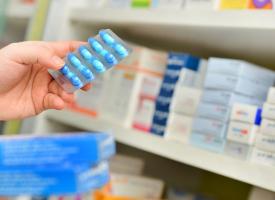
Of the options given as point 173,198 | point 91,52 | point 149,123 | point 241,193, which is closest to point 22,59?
point 91,52

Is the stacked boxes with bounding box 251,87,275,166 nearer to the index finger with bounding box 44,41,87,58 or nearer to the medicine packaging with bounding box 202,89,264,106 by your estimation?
the medicine packaging with bounding box 202,89,264,106

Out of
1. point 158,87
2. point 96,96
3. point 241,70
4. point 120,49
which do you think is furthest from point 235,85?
point 96,96

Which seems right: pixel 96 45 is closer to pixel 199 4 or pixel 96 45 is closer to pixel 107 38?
pixel 107 38

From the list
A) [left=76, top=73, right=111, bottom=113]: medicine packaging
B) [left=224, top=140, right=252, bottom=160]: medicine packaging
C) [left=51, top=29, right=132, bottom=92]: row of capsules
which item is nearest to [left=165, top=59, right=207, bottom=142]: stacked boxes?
[left=224, top=140, right=252, bottom=160]: medicine packaging

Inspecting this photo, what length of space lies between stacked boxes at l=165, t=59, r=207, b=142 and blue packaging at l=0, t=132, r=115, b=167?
0.17 metres

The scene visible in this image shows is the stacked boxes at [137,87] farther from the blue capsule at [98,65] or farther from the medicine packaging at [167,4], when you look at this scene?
the blue capsule at [98,65]

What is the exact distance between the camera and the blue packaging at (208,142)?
1.02 m

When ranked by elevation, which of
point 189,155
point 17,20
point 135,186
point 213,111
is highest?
point 17,20

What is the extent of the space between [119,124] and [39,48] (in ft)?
1.38

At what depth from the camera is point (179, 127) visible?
1.13m

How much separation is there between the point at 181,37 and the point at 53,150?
462 mm

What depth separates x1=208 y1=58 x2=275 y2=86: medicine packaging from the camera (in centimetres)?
104

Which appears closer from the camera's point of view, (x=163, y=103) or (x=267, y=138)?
(x=267, y=138)

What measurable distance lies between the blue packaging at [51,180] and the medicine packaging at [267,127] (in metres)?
0.38
